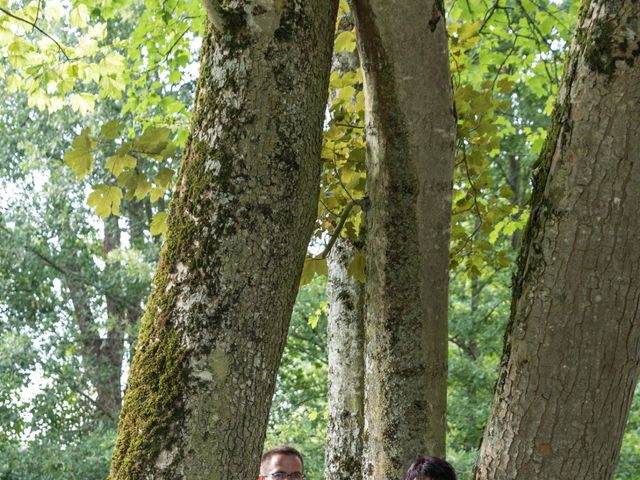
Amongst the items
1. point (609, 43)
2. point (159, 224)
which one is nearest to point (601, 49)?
point (609, 43)

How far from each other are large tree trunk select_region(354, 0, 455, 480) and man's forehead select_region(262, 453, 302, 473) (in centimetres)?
91

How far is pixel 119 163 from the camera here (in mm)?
2955

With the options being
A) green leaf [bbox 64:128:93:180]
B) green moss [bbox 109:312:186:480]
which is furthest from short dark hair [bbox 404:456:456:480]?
green leaf [bbox 64:128:93:180]

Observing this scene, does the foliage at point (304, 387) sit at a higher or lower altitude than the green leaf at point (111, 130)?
higher

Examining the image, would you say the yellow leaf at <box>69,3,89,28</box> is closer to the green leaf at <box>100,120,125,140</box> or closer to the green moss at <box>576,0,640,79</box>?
the green leaf at <box>100,120,125,140</box>

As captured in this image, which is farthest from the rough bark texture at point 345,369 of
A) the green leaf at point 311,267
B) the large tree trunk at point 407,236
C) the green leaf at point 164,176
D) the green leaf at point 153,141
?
the green leaf at point 153,141

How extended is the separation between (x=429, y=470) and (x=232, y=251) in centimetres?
123

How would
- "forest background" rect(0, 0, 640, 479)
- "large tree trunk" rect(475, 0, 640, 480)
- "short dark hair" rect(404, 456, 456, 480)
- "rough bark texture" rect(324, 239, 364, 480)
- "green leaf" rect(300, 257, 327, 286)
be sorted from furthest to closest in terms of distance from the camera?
"forest background" rect(0, 0, 640, 479) < "rough bark texture" rect(324, 239, 364, 480) < "green leaf" rect(300, 257, 327, 286) < "short dark hair" rect(404, 456, 456, 480) < "large tree trunk" rect(475, 0, 640, 480)

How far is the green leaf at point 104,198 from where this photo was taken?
2.97m

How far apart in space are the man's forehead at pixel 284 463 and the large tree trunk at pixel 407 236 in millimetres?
907

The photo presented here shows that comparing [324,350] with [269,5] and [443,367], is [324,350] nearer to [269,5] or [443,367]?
[443,367]

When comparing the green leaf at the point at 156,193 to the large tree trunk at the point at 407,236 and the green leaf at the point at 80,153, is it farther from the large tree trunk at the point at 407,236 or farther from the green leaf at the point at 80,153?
the large tree trunk at the point at 407,236

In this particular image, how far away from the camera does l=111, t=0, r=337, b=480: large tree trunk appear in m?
2.35

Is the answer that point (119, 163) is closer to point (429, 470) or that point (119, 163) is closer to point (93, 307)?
point (429, 470)
